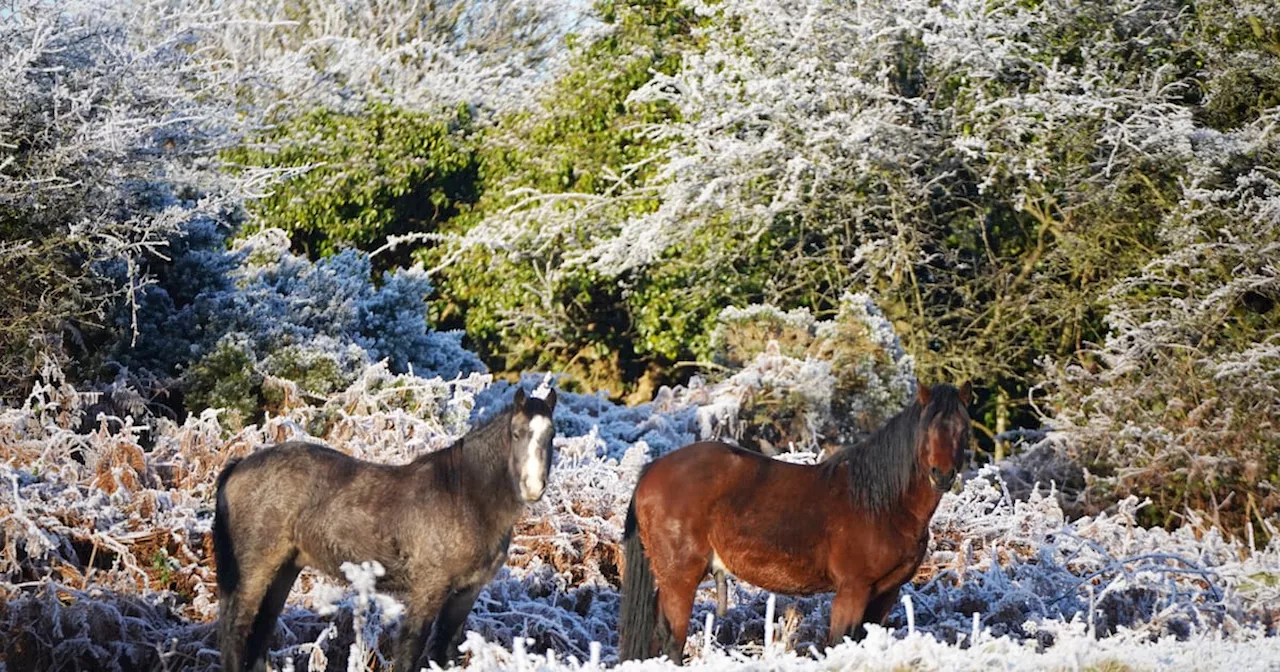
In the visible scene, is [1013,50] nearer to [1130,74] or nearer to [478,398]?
[1130,74]

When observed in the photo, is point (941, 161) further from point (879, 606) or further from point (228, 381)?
point (879, 606)

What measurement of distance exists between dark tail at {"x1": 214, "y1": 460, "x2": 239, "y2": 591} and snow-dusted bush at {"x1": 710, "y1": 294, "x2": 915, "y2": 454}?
A: 550 cm

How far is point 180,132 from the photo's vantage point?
34.6ft

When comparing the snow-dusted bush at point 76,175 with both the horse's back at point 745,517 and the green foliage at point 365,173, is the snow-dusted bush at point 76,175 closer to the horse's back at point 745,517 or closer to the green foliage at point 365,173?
the horse's back at point 745,517

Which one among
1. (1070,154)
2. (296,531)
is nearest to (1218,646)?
(296,531)

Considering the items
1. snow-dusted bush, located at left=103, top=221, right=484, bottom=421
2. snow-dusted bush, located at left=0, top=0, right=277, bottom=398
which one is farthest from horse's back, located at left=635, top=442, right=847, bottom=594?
snow-dusted bush, located at left=0, top=0, right=277, bottom=398

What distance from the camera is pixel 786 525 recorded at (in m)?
6.43

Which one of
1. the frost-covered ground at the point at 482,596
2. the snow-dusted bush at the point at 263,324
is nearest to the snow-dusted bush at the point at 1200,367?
the frost-covered ground at the point at 482,596

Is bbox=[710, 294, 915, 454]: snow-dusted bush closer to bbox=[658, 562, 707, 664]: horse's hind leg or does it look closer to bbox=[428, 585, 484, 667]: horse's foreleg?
bbox=[658, 562, 707, 664]: horse's hind leg

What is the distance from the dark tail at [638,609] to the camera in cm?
639

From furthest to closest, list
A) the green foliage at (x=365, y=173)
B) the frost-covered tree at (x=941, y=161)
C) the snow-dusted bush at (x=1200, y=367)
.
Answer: the green foliage at (x=365, y=173) → the frost-covered tree at (x=941, y=161) → the snow-dusted bush at (x=1200, y=367)

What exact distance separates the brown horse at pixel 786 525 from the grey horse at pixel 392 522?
722mm

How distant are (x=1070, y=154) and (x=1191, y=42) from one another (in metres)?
1.47

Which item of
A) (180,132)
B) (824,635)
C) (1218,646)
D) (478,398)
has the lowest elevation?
(478,398)
